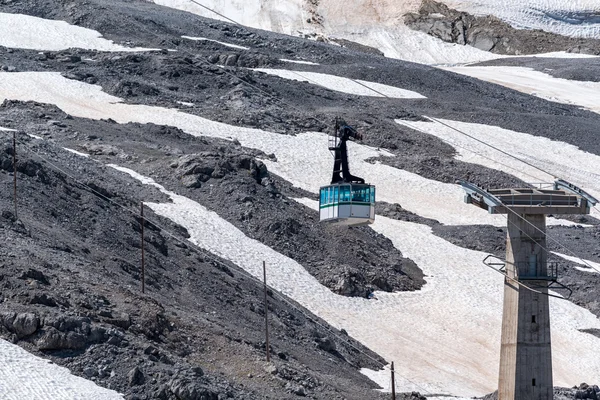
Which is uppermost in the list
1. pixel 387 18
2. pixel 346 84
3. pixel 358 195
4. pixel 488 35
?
pixel 358 195

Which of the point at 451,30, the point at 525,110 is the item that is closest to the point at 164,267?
the point at 525,110

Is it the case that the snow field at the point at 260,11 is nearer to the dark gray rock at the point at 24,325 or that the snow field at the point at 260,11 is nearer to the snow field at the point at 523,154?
the snow field at the point at 523,154

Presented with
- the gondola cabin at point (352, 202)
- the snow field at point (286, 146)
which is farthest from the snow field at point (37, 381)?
the snow field at point (286, 146)

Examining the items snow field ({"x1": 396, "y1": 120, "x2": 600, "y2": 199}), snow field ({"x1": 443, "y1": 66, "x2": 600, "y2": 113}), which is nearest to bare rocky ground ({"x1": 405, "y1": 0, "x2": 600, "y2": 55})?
snow field ({"x1": 443, "y1": 66, "x2": 600, "y2": 113})

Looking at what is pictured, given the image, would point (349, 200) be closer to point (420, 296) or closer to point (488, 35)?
point (420, 296)

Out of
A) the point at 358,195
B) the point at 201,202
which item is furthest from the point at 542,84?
the point at 358,195
